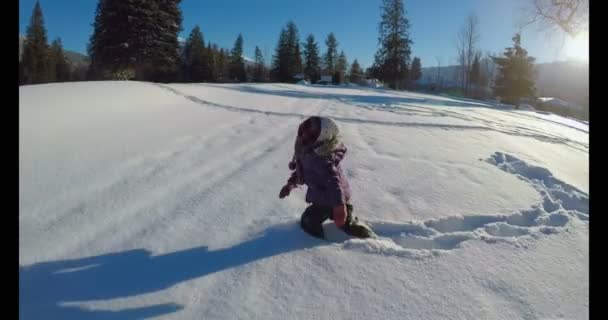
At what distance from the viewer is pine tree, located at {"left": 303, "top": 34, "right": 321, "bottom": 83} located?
131 feet

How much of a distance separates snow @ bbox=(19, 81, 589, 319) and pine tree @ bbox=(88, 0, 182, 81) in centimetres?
1600

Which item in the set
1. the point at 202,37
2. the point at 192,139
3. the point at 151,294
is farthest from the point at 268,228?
the point at 202,37

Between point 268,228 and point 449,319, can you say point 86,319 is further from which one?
point 449,319

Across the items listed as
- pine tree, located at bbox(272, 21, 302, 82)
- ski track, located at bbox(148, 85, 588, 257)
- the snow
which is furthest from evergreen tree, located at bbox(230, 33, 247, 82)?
ski track, located at bbox(148, 85, 588, 257)

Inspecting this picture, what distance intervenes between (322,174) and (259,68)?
50320 millimetres

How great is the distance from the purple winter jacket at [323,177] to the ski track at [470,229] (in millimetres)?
300

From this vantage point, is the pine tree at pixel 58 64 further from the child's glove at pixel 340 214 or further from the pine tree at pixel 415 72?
the child's glove at pixel 340 214

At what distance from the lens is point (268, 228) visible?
2051mm

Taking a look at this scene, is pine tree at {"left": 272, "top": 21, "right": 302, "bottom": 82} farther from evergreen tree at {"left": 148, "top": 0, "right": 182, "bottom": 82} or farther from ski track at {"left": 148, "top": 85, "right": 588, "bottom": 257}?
ski track at {"left": 148, "top": 85, "right": 588, "bottom": 257}

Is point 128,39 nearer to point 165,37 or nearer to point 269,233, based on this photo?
point 165,37

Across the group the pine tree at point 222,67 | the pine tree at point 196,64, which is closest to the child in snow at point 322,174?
the pine tree at point 196,64

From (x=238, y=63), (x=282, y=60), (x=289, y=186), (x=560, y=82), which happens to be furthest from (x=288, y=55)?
(x=560, y=82)

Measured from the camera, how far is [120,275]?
154 cm

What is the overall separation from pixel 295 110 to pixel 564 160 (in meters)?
4.72
